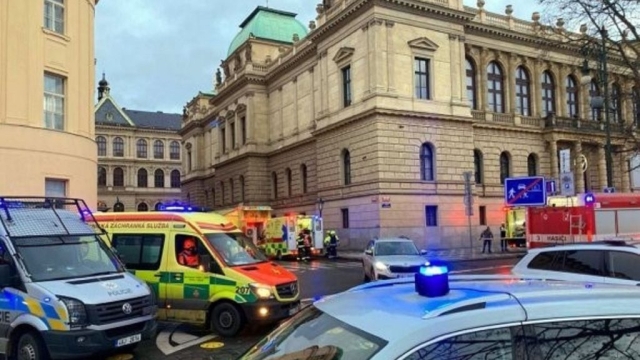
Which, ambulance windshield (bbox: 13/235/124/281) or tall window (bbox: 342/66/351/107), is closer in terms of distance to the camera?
ambulance windshield (bbox: 13/235/124/281)

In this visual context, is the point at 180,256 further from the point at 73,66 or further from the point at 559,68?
the point at 559,68

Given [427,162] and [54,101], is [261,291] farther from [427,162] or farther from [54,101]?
[427,162]

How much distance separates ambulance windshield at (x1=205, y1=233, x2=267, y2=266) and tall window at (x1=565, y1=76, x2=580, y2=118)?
1874 inches

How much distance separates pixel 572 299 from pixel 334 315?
3.63 feet

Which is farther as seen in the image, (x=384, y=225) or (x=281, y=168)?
(x=281, y=168)

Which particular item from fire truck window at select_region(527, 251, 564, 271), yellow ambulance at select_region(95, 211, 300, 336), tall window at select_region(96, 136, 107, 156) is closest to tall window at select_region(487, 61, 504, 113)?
fire truck window at select_region(527, 251, 564, 271)

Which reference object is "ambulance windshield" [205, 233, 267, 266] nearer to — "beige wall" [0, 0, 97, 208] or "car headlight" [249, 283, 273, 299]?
"car headlight" [249, 283, 273, 299]

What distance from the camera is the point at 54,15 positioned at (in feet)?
74.6

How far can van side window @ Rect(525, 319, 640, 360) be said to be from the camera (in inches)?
98.3

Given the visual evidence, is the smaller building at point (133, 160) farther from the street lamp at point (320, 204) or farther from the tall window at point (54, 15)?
the tall window at point (54, 15)

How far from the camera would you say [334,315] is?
9.48 ft

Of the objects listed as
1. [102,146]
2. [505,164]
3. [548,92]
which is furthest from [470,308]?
[102,146]

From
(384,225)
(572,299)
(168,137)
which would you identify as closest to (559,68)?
(384,225)

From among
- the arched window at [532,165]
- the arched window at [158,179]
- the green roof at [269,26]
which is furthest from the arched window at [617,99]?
the arched window at [158,179]
